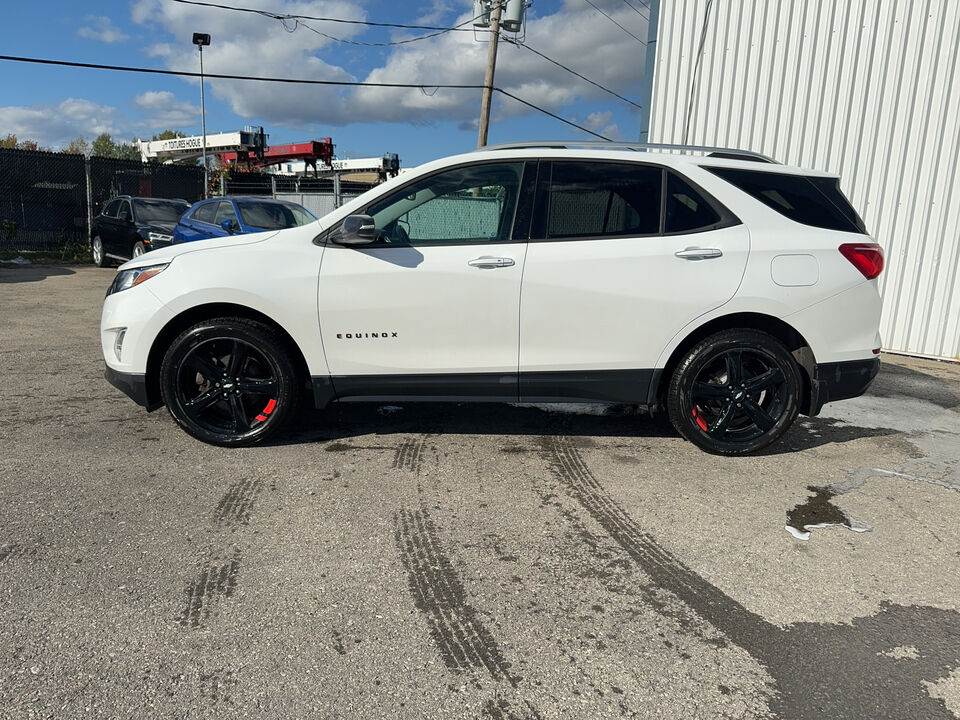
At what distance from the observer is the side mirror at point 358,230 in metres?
3.88

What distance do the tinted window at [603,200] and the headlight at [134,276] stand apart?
2354 mm

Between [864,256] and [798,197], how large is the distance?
0.52 m

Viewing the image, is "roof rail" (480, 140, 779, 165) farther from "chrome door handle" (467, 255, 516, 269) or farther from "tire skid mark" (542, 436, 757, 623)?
"tire skid mark" (542, 436, 757, 623)

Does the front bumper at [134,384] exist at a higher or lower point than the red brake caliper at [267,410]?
higher

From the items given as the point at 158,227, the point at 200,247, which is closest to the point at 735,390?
the point at 200,247

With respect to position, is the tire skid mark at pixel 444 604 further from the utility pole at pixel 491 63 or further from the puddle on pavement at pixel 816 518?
the utility pole at pixel 491 63

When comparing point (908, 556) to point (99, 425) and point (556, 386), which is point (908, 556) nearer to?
point (556, 386)

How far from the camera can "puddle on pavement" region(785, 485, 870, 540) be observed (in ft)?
11.0

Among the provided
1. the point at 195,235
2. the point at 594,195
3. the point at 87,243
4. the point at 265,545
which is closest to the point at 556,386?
the point at 594,195

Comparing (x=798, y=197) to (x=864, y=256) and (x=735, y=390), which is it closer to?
(x=864, y=256)

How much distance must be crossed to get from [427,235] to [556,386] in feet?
3.86

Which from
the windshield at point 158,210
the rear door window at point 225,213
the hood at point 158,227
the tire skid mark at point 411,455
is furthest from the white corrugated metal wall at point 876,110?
the windshield at point 158,210

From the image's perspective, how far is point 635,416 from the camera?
204 inches

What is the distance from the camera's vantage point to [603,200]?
4.14 meters
